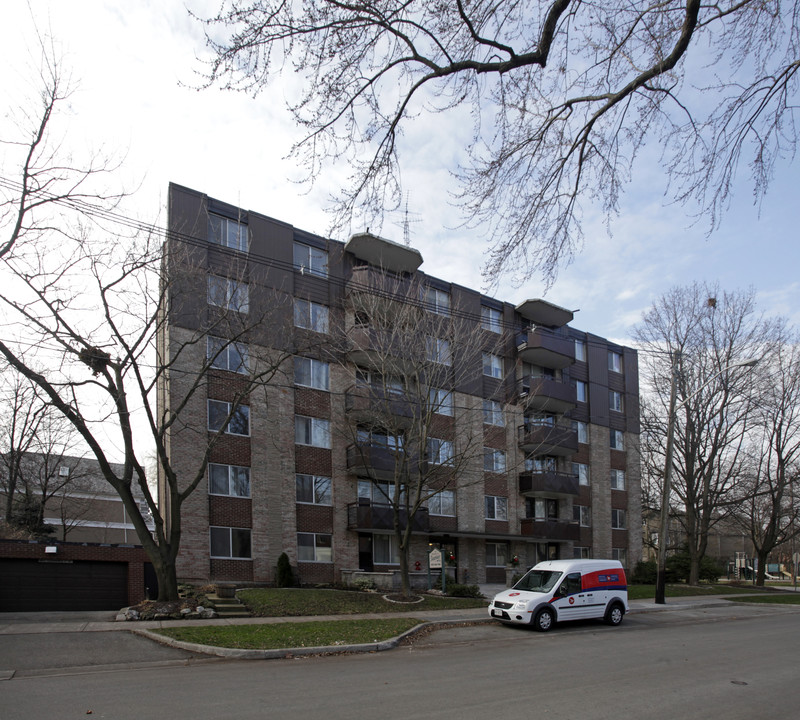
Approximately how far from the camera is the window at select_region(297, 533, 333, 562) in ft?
88.6

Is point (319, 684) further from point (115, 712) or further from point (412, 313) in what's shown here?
point (412, 313)

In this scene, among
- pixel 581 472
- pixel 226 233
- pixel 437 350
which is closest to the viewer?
Result: pixel 437 350

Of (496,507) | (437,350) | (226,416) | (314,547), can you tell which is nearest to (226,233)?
Answer: (226,416)

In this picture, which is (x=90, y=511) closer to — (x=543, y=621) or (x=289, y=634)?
(x=289, y=634)

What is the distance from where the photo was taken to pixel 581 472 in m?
39.9

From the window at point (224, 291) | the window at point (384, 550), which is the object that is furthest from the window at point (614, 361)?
the window at point (224, 291)

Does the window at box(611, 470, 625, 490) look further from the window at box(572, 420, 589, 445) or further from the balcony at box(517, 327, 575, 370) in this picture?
the balcony at box(517, 327, 575, 370)

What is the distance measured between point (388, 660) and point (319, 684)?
3005 millimetres

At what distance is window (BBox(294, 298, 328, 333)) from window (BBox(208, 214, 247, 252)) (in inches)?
129

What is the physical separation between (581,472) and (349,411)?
1819cm

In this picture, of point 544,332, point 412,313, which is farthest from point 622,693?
point 544,332

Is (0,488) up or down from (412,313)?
down

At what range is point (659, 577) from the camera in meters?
25.5

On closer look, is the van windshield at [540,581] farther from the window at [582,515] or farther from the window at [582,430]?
the window at [582,430]
